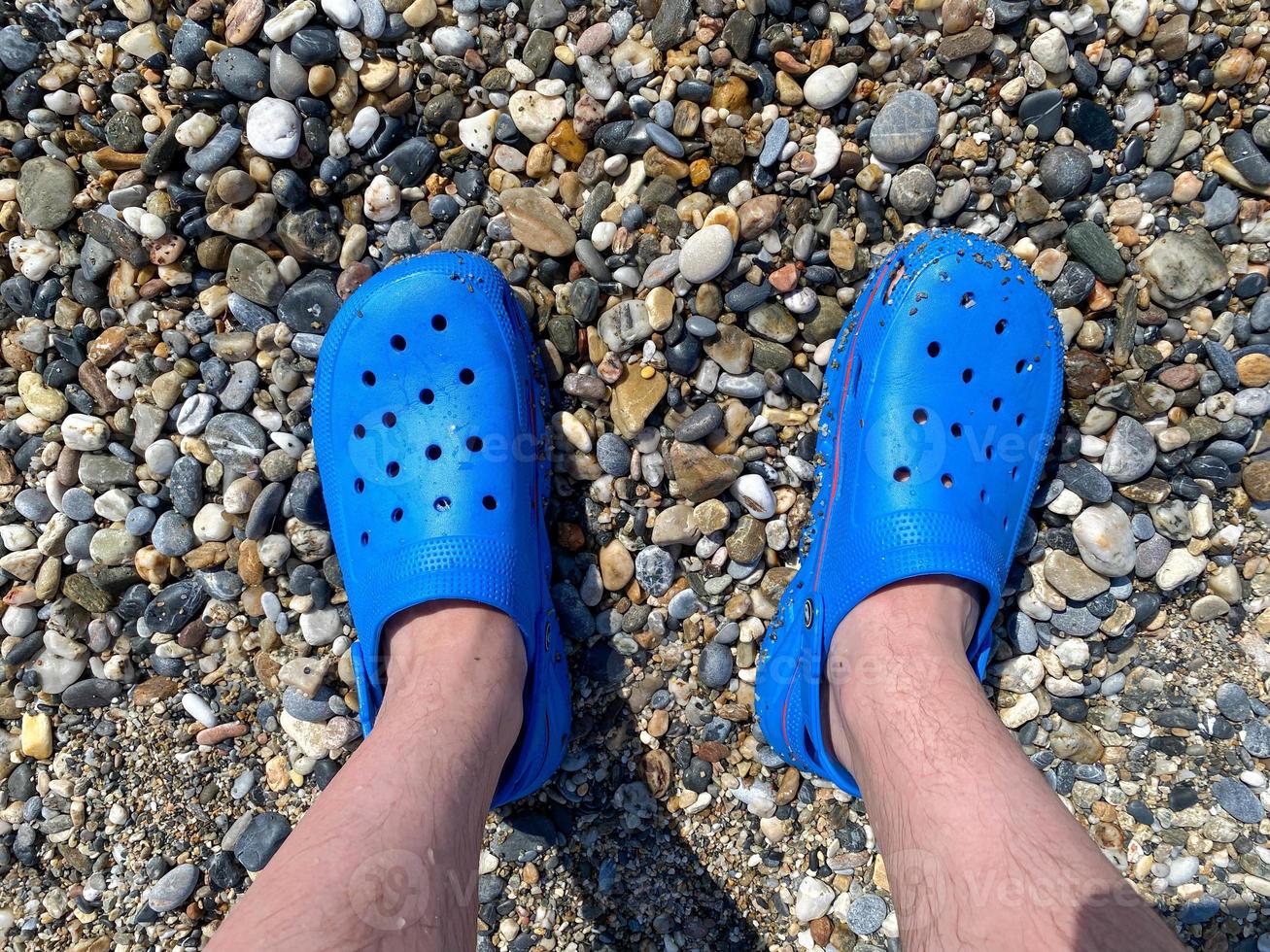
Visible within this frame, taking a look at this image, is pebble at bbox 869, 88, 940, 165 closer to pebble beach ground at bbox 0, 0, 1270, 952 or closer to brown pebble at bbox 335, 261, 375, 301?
pebble beach ground at bbox 0, 0, 1270, 952

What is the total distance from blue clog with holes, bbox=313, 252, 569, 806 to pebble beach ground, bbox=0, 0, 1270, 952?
94mm

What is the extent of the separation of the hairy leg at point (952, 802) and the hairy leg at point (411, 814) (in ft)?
2.30

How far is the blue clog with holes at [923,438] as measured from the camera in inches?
70.2

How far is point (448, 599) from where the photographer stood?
1.77 m

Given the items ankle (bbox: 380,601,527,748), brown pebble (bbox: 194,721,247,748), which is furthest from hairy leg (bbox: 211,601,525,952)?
brown pebble (bbox: 194,721,247,748)

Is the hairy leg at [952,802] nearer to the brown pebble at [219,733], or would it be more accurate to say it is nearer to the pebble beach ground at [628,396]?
the pebble beach ground at [628,396]

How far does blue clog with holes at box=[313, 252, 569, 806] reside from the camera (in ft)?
5.87

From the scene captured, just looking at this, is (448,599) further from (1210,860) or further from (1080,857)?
(1210,860)

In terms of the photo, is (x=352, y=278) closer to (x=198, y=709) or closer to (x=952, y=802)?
(x=198, y=709)

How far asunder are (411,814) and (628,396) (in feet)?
3.19

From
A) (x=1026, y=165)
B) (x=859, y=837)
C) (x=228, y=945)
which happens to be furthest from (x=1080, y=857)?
(x=1026, y=165)

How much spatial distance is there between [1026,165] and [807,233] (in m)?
0.51

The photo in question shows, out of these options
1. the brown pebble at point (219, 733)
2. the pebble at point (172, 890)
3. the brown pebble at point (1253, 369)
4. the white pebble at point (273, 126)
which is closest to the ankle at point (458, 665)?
the brown pebble at point (219, 733)

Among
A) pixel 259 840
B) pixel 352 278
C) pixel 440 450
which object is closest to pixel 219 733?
pixel 259 840
